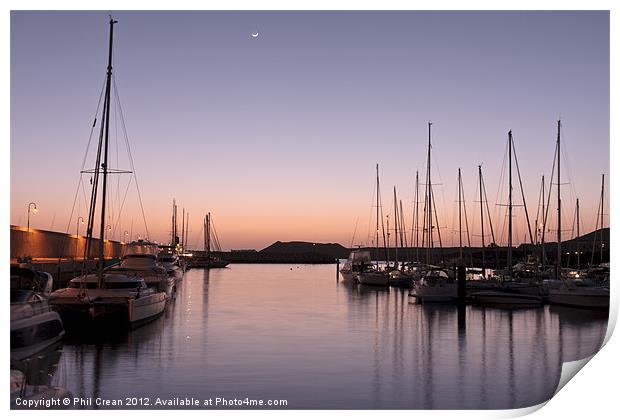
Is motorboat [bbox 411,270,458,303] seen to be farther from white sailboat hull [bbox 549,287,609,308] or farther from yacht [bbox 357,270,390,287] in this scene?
yacht [bbox 357,270,390,287]

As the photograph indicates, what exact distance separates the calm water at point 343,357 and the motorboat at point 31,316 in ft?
1.63

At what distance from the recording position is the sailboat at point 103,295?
15.2m

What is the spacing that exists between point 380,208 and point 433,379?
29.0 m

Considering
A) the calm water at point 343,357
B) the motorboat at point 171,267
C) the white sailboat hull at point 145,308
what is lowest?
the calm water at point 343,357

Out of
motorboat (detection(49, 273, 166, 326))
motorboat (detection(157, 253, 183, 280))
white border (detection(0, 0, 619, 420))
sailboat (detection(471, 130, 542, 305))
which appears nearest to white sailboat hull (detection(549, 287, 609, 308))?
sailboat (detection(471, 130, 542, 305))

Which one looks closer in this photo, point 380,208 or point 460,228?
point 460,228

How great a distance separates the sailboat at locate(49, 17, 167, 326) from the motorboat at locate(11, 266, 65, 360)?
1044 mm

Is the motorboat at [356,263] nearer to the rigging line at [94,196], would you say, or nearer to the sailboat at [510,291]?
the sailboat at [510,291]

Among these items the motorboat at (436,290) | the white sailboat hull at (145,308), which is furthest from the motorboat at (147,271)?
the motorboat at (436,290)
